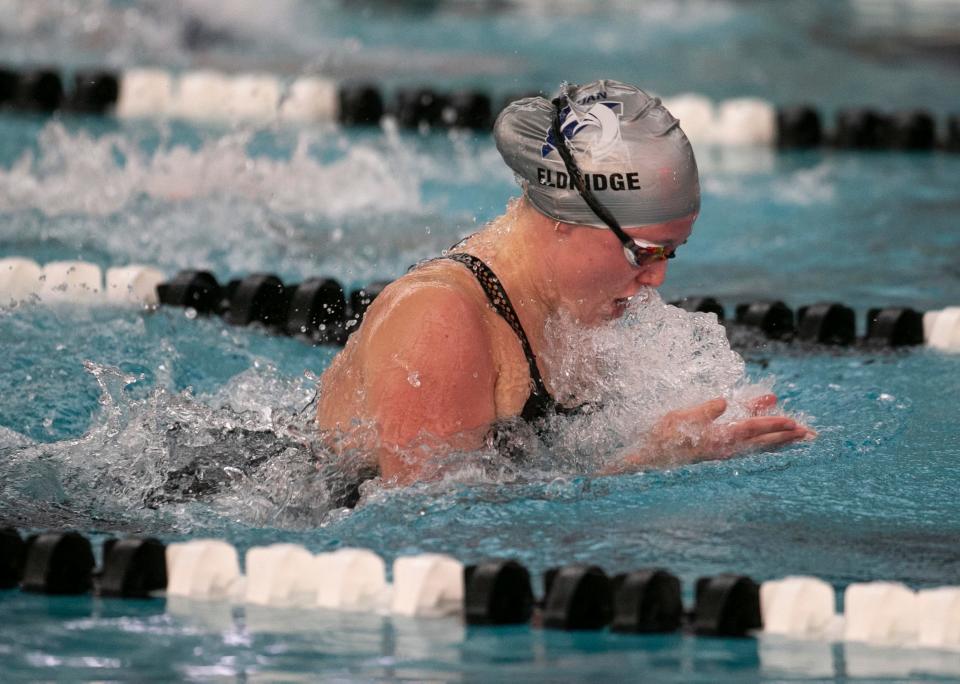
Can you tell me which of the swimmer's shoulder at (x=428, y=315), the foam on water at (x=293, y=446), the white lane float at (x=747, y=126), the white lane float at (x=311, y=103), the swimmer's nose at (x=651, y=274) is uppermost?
the white lane float at (x=311, y=103)

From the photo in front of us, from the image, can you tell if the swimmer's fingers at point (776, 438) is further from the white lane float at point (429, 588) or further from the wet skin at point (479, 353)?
the white lane float at point (429, 588)

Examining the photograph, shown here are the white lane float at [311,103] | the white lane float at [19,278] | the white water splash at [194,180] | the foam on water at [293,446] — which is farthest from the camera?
the white lane float at [311,103]

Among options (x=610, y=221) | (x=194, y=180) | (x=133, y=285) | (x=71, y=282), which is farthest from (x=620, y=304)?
(x=194, y=180)

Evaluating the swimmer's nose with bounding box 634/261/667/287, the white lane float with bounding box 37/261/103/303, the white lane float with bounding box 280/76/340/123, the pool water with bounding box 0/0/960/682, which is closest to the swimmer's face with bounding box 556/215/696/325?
the swimmer's nose with bounding box 634/261/667/287

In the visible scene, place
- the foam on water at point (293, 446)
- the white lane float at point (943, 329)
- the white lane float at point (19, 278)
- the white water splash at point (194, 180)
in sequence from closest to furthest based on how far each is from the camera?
the foam on water at point (293, 446) → the white lane float at point (943, 329) → the white lane float at point (19, 278) → the white water splash at point (194, 180)

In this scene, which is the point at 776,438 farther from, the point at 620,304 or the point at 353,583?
the point at 353,583

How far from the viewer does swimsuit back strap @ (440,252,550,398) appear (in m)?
2.69

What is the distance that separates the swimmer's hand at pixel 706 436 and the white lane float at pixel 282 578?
659 mm

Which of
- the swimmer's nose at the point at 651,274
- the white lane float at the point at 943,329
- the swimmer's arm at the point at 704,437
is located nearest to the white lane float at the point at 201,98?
the white lane float at the point at 943,329

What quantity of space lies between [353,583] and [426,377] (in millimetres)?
359

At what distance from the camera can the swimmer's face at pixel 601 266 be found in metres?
2.68

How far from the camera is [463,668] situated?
2266 millimetres

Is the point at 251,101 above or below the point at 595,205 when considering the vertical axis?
above

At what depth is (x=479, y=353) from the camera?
2.58 m
